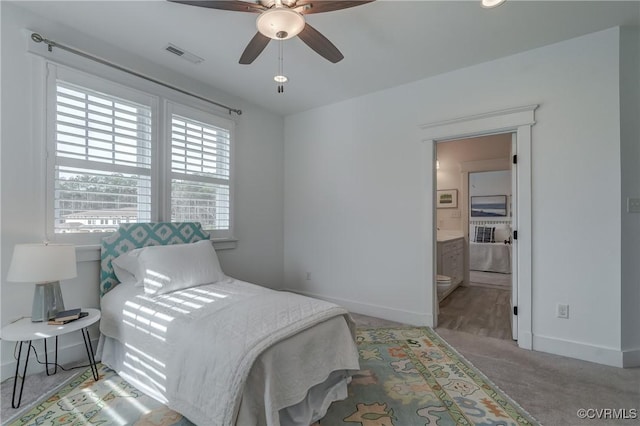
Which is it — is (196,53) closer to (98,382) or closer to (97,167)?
(97,167)

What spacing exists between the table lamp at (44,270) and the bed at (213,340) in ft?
1.21

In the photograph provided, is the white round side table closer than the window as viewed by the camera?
Yes

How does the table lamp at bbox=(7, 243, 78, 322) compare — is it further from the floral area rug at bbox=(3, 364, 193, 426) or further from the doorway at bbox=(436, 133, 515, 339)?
the doorway at bbox=(436, 133, 515, 339)

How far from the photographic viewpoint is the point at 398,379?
220 centimetres

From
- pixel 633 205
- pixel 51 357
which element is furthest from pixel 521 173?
pixel 51 357

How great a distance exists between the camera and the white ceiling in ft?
7.24

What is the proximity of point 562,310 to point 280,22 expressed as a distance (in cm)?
321

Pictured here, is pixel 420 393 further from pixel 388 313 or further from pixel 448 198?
pixel 448 198

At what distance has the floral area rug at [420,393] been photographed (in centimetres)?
177

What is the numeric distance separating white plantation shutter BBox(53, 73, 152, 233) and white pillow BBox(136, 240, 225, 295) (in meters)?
0.55

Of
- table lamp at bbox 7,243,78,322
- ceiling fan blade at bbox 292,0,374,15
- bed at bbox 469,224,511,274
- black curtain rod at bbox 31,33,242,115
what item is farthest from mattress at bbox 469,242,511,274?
table lamp at bbox 7,243,78,322

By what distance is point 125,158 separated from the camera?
9.03 feet

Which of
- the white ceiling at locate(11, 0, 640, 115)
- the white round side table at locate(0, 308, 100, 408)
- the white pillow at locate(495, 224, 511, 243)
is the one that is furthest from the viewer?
the white pillow at locate(495, 224, 511, 243)

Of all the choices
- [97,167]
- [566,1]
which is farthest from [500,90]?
[97,167]
